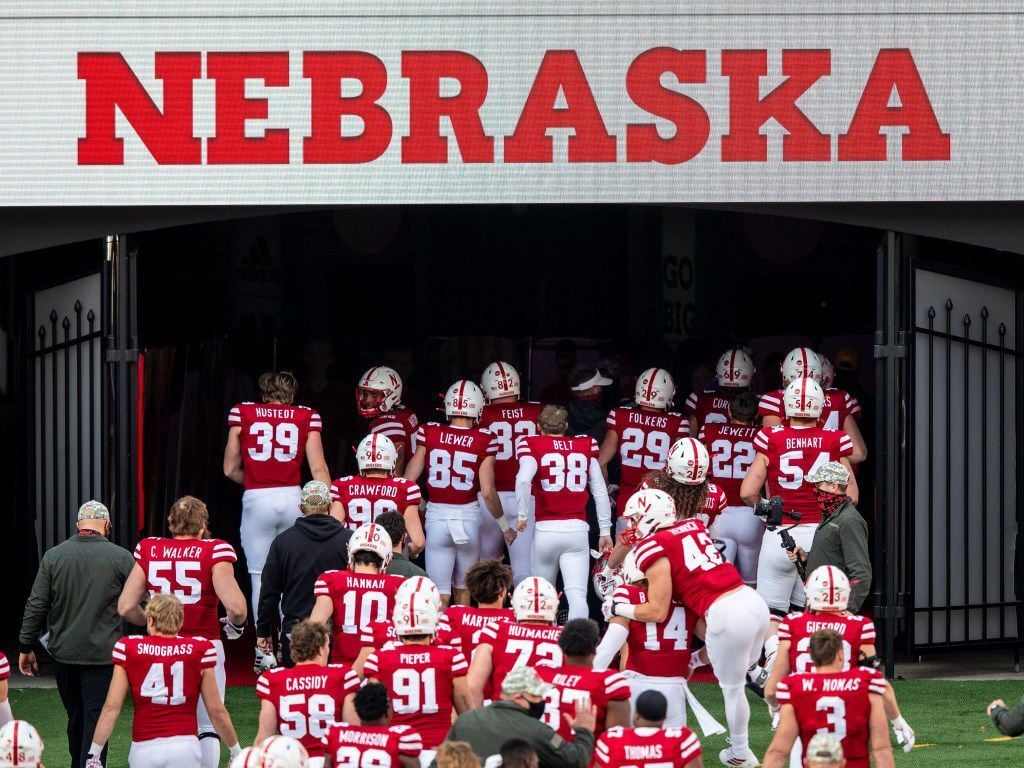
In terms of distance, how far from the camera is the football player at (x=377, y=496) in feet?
36.6

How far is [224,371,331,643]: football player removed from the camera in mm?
11891

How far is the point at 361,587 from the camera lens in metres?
8.96

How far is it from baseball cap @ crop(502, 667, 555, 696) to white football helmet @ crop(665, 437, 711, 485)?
3.01 meters

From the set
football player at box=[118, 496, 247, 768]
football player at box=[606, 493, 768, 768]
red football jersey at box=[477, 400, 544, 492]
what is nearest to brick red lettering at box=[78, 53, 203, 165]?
red football jersey at box=[477, 400, 544, 492]

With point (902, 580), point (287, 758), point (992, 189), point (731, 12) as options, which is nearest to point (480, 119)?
point (731, 12)

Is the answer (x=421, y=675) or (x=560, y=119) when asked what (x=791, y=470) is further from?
(x=421, y=675)

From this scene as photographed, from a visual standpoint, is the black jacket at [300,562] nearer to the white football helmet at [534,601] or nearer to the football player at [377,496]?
the football player at [377,496]

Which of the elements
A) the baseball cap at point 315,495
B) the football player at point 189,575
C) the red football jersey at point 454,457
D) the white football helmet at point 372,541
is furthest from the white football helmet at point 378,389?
the white football helmet at point 372,541

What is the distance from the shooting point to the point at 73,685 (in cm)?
957

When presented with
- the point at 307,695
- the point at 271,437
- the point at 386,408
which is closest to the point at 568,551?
the point at 386,408

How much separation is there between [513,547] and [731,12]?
4.05 m

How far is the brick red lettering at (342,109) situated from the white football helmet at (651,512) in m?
3.79

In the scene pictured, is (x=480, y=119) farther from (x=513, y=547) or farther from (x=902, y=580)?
(x=902, y=580)

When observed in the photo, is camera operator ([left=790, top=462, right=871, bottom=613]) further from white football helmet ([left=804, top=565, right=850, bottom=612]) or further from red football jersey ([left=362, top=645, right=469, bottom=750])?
red football jersey ([left=362, top=645, right=469, bottom=750])
